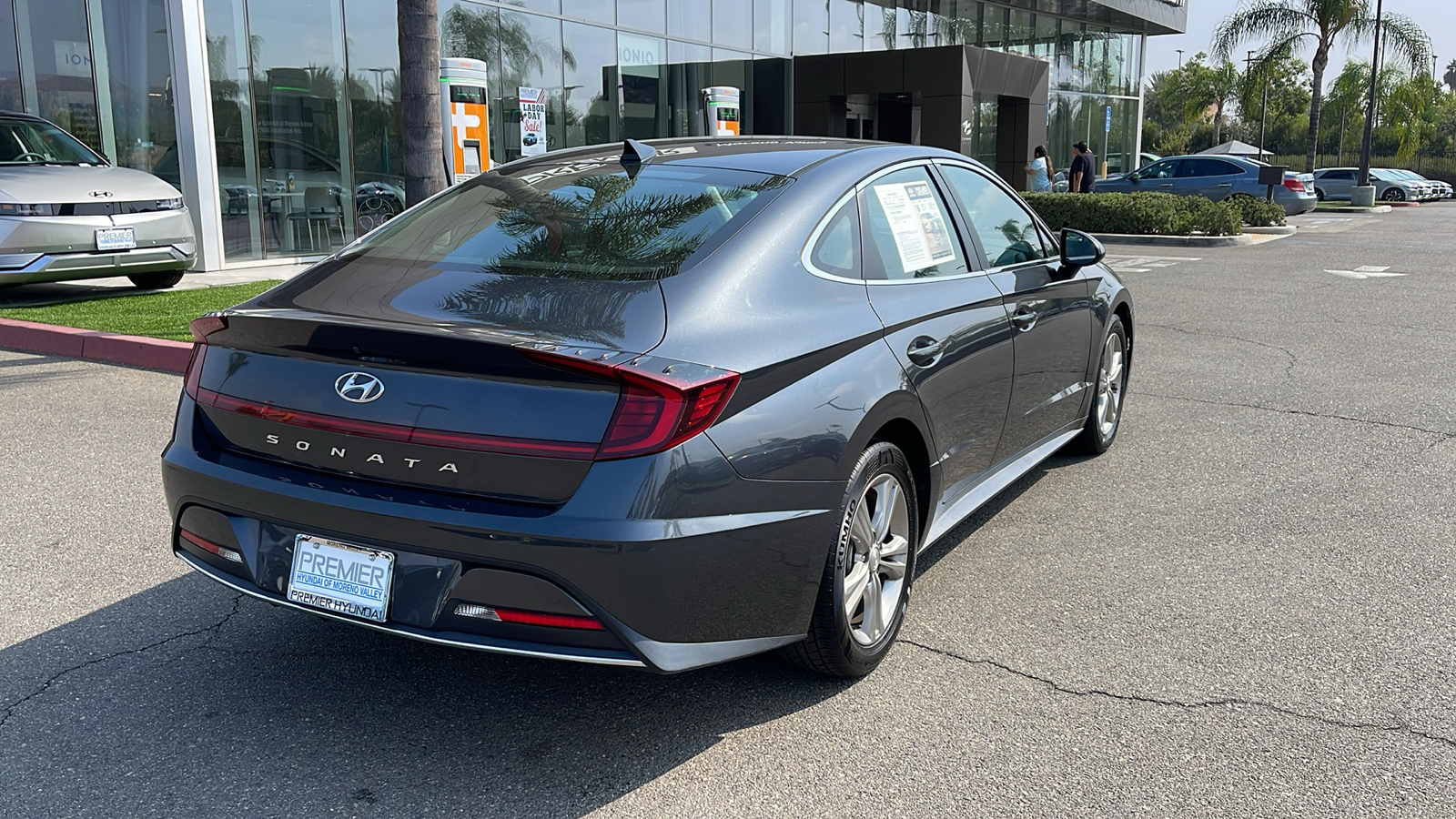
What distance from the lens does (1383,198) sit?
42906 mm

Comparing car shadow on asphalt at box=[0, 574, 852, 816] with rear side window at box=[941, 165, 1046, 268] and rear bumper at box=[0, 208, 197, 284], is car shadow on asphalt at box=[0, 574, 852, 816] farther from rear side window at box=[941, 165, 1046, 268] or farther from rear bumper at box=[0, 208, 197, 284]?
rear bumper at box=[0, 208, 197, 284]

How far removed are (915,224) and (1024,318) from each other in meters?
0.73

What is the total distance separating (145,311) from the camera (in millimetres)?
10062

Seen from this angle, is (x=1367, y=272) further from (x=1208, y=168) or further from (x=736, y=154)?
(x=736, y=154)

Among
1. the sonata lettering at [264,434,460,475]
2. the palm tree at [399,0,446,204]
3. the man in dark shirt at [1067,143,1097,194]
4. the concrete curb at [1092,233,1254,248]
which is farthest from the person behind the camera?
the man in dark shirt at [1067,143,1097,194]

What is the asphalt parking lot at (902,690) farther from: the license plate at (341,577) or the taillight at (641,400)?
the taillight at (641,400)

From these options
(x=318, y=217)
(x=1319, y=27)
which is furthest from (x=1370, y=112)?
(x=318, y=217)

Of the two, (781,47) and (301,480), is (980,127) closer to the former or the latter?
(781,47)

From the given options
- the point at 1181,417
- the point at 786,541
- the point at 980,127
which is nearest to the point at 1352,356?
the point at 1181,417

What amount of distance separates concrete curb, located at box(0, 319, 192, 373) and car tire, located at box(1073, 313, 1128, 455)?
5.82m

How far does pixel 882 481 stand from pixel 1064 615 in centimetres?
97

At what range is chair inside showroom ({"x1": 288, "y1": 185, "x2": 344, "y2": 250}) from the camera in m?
15.3

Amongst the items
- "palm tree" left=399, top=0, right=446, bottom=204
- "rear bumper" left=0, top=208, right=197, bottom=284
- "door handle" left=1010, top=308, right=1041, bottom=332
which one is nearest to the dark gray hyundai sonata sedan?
"door handle" left=1010, top=308, right=1041, bottom=332

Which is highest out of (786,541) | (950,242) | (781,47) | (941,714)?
(781,47)
